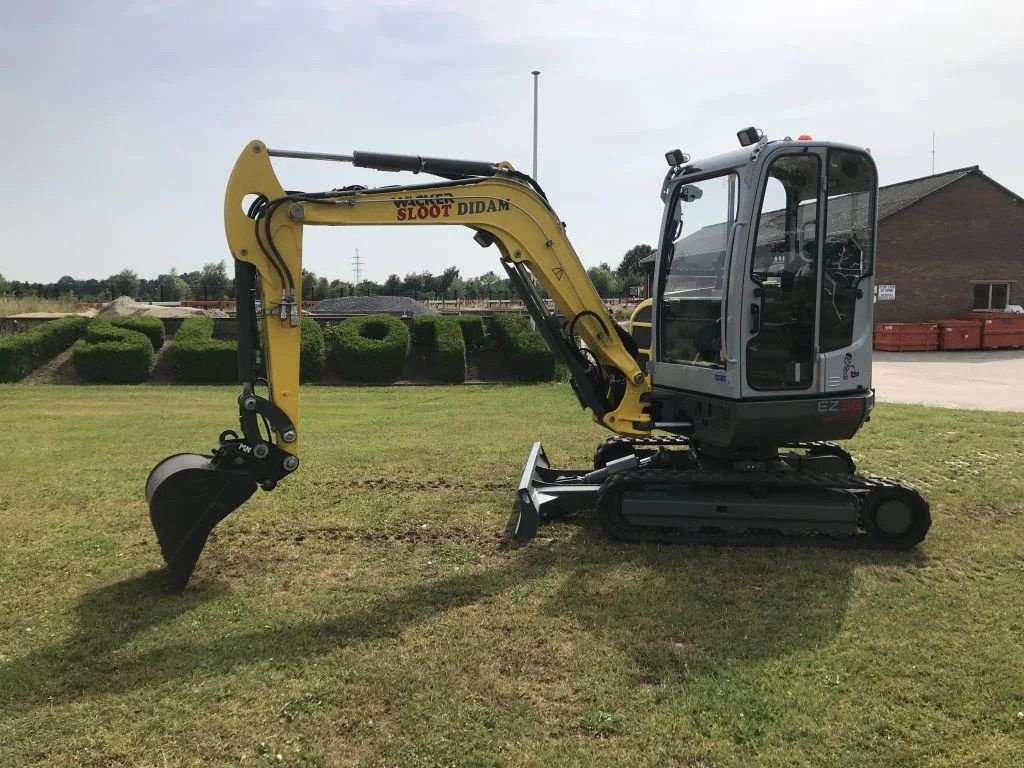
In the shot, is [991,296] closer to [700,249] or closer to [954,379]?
[954,379]

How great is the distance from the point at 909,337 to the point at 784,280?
25.2 metres

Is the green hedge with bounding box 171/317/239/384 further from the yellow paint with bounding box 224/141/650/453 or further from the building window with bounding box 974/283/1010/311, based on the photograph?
the building window with bounding box 974/283/1010/311

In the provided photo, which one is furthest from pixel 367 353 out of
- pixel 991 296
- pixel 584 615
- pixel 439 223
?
pixel 991 296

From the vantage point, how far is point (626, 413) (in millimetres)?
6887

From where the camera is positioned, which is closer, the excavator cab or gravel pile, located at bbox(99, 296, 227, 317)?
the excavator cab

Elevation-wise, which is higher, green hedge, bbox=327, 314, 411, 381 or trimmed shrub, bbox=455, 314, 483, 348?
trimmed shrub, bbox=455, 314, 483, 348

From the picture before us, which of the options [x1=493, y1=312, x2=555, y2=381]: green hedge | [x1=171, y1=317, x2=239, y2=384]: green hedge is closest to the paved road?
[x1=493, y1=312, x2=555, y2=381]: green hedge

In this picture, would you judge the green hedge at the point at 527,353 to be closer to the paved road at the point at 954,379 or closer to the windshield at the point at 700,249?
the paved road at the point at 954,379

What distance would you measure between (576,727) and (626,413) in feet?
11.7

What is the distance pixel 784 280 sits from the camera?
5.89m

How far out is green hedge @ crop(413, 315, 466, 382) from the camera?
1989 cm

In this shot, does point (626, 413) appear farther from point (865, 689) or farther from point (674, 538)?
point (865, 689)

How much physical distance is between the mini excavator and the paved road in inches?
264

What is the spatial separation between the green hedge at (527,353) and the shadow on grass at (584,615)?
44.7 feet
